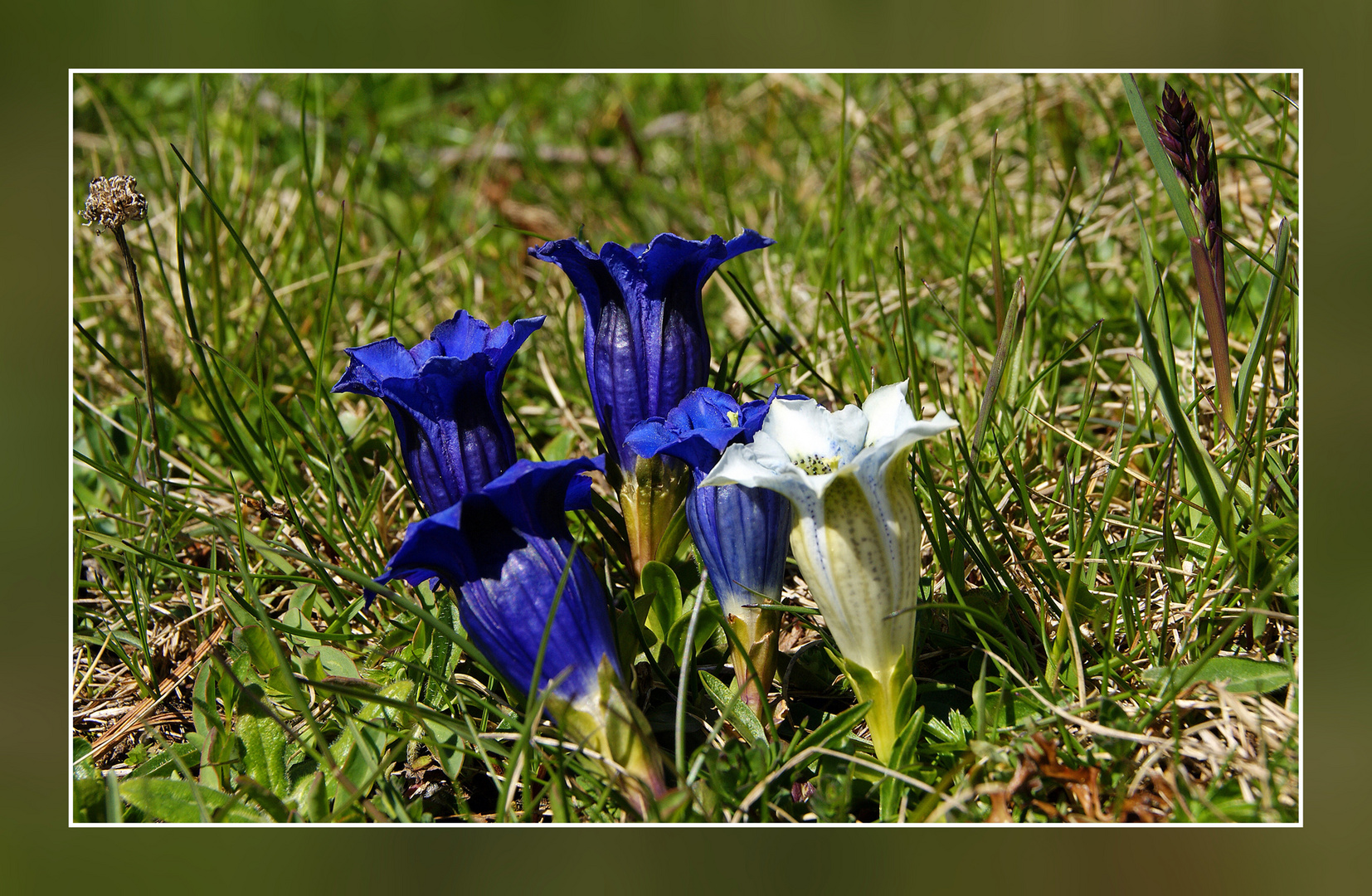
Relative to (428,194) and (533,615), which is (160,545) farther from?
(428,194)

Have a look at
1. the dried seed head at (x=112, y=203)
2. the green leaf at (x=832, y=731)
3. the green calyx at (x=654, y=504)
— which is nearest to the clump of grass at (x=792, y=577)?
the green leaf at (x=832, y=731)

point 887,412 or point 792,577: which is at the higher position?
point 887,412

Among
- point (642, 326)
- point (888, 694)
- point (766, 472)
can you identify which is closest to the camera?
point (766, 472)

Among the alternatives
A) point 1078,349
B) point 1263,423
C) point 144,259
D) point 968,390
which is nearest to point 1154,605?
point 1263,423

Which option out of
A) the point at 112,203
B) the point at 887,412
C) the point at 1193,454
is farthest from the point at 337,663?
the point at 1193,454

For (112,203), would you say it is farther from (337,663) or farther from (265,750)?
(265,750)

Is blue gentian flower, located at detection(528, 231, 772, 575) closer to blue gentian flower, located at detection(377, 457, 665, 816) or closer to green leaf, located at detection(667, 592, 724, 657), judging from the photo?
green leaf, located at detection(667, 592, 724, 657)
